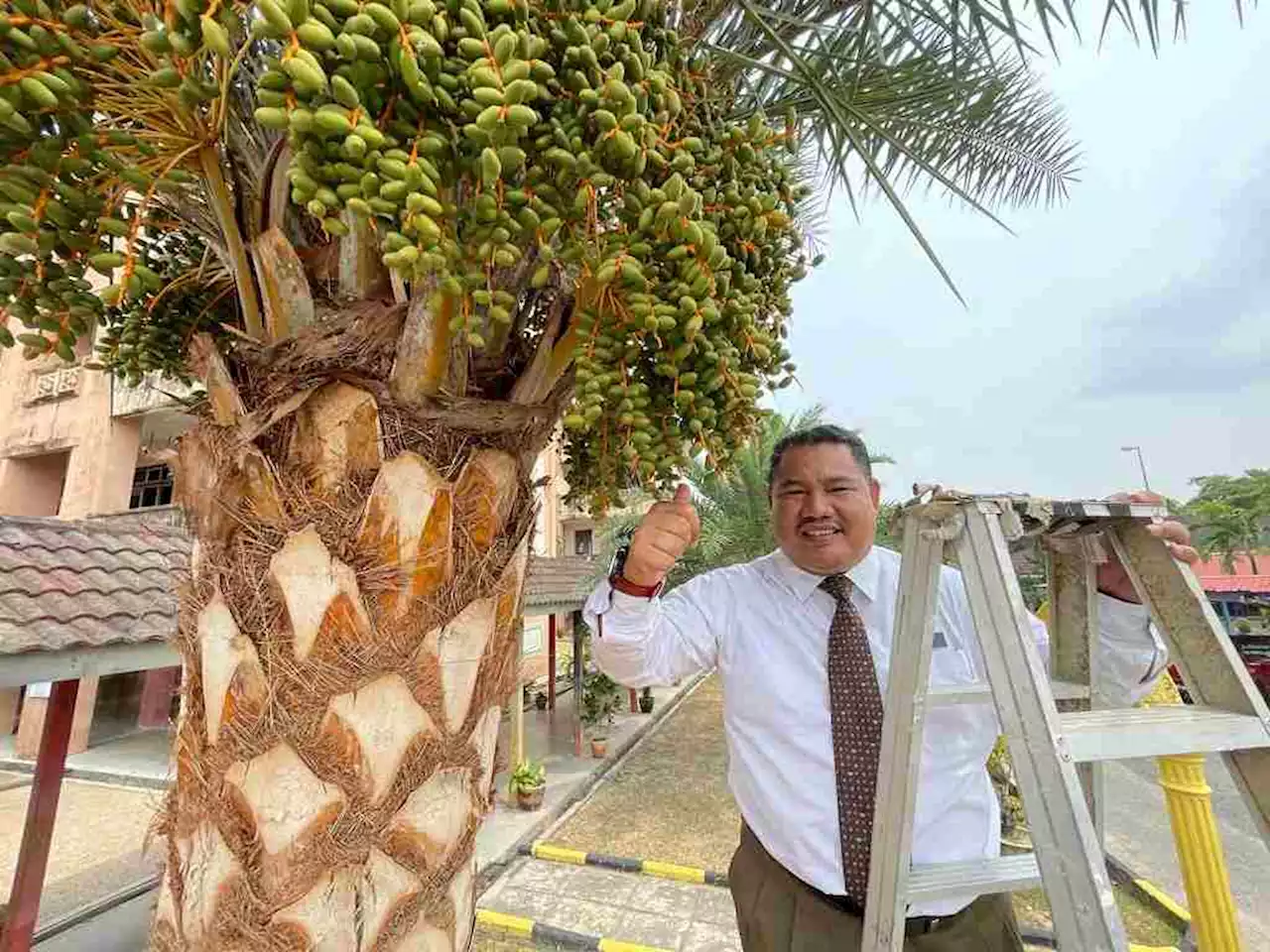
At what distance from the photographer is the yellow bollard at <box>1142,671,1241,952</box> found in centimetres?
140

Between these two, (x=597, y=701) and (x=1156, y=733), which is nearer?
(x=1156, y=733)

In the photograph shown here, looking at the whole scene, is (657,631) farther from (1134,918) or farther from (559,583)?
(559,583)

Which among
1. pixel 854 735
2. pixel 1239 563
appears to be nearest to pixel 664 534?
pixel 854 735

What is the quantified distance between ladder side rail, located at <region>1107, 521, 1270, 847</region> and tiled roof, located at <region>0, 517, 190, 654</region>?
4.49 metres

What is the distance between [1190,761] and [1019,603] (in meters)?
0.64

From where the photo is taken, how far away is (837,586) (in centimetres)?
234

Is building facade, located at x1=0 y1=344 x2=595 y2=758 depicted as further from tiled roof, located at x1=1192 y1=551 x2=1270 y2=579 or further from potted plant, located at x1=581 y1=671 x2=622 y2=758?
tiled roof, located at x1=1192 y1=551 x2=1270 y2=579

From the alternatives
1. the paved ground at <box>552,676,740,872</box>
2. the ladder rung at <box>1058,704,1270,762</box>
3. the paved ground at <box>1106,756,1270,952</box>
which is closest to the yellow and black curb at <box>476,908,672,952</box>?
the paved ground at <box>552,676,740,872</box>

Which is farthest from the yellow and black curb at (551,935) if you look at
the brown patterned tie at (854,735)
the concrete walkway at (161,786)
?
the brown patterned tie at (854,735)

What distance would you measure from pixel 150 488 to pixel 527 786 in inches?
439

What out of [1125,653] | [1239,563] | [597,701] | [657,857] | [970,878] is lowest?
[657,857]

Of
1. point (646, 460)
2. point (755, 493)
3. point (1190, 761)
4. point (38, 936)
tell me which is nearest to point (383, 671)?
point (646, 460)

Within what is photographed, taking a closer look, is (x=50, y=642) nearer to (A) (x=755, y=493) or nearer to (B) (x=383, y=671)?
(B) (x=383, y=671)

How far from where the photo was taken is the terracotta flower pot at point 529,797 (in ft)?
28.0
